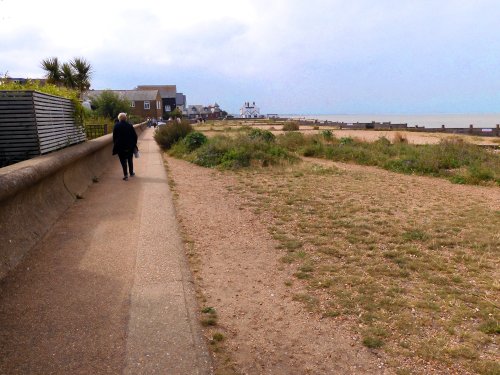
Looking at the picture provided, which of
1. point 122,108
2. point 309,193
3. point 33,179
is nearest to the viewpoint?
point 33,179

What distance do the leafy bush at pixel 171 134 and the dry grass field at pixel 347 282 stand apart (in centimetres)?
1369

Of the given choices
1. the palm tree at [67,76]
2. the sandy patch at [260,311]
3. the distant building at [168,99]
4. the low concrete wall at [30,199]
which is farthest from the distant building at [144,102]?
the sandy patch at [260,311]

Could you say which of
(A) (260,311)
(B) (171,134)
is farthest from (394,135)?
(A) (260,311)

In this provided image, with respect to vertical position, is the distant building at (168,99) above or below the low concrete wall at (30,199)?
above

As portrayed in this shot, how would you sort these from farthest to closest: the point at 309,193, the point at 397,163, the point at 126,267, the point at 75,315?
the point at 397,163
the point at 309,193
the point at 126,267
the point at 75,315

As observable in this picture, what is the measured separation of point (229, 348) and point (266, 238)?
2.91 meters

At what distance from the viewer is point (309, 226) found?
21.4 ft

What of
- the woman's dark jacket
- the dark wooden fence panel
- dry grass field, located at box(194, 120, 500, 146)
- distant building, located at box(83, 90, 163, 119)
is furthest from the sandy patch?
distant building, located at box(83, 90, 163, 119)

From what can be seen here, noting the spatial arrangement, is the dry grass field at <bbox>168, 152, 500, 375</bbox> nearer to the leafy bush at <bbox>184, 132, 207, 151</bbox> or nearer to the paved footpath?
the paved footpath

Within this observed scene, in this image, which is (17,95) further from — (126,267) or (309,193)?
(309,193)

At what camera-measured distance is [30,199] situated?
5309 millimetres

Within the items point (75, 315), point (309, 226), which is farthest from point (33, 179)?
point (309, 226)

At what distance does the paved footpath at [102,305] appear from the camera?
111 inches

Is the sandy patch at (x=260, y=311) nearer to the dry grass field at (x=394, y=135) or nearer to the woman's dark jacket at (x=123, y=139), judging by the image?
the woman's dark jacket at (x=123, y=139)
